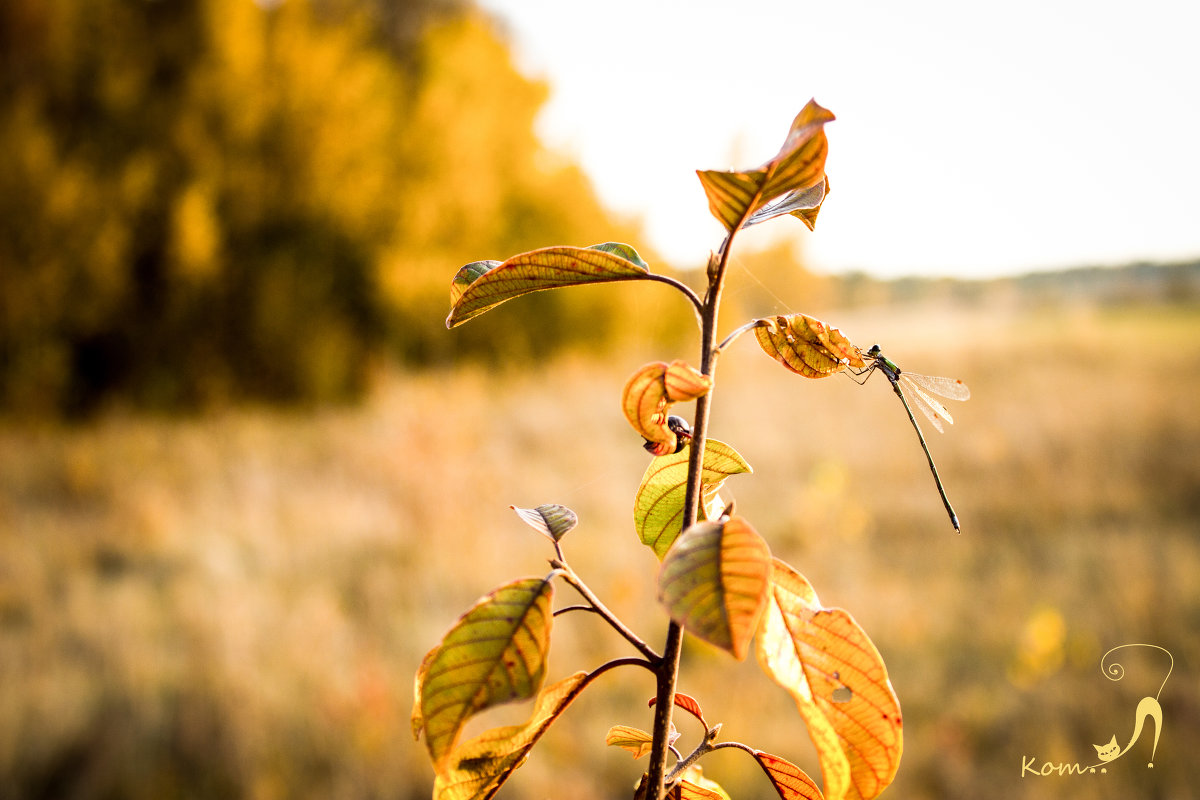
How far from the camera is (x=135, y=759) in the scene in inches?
73.6

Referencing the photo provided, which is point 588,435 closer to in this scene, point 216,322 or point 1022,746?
point 1022,746

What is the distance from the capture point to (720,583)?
185mm

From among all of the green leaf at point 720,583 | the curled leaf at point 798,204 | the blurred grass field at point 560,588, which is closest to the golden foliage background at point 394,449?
the blurred grass field at point 560,588

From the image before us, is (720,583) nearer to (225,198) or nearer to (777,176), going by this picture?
(777,176)

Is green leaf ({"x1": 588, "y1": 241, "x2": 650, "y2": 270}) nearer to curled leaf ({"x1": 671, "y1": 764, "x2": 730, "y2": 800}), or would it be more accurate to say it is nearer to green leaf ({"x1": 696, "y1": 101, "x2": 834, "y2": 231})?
green leaf ({"x1": 696, "y1": 101, "x2": 834, "y2": 231})

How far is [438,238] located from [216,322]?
7.55 ft

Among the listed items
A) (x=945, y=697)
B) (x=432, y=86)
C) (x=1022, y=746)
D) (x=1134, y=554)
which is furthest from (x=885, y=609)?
(x=432, y=86)

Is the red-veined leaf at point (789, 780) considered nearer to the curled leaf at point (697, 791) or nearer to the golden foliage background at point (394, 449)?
the curled leaf at point (697, 791)

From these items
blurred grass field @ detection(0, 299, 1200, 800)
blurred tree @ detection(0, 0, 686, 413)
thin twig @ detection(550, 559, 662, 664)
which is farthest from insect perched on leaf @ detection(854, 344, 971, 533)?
blurred tree @ detection(0, 0, 686, 413)

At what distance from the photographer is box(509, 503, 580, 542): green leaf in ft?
0.95

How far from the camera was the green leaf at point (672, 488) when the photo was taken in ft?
0.94

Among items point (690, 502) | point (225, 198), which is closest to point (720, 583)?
point (690, 502)

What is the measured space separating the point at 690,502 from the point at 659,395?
0.04 meters

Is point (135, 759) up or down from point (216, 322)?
down
